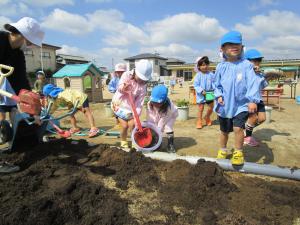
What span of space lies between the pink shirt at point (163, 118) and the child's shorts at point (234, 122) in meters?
0.87

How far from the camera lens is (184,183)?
2.77 metres

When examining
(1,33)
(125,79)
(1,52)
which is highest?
(1,33)

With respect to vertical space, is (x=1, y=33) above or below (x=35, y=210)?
above

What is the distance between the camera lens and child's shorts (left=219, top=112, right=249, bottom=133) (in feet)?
10.6

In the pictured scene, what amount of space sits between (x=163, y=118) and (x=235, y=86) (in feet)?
4.16

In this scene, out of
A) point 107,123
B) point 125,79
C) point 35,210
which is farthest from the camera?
point 107,123

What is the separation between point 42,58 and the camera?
33.7 m

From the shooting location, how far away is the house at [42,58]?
31.8m

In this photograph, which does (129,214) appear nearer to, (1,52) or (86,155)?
(86,155)

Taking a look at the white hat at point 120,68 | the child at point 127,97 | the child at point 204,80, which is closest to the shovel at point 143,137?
the child at point 127,97

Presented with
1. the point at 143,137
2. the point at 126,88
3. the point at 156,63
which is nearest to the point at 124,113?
the point at 126,88

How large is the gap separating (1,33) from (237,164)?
3.01m

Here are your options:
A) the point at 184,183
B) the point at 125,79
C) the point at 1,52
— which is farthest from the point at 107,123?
the point at 184,183

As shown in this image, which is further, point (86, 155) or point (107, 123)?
point (107, 123)
